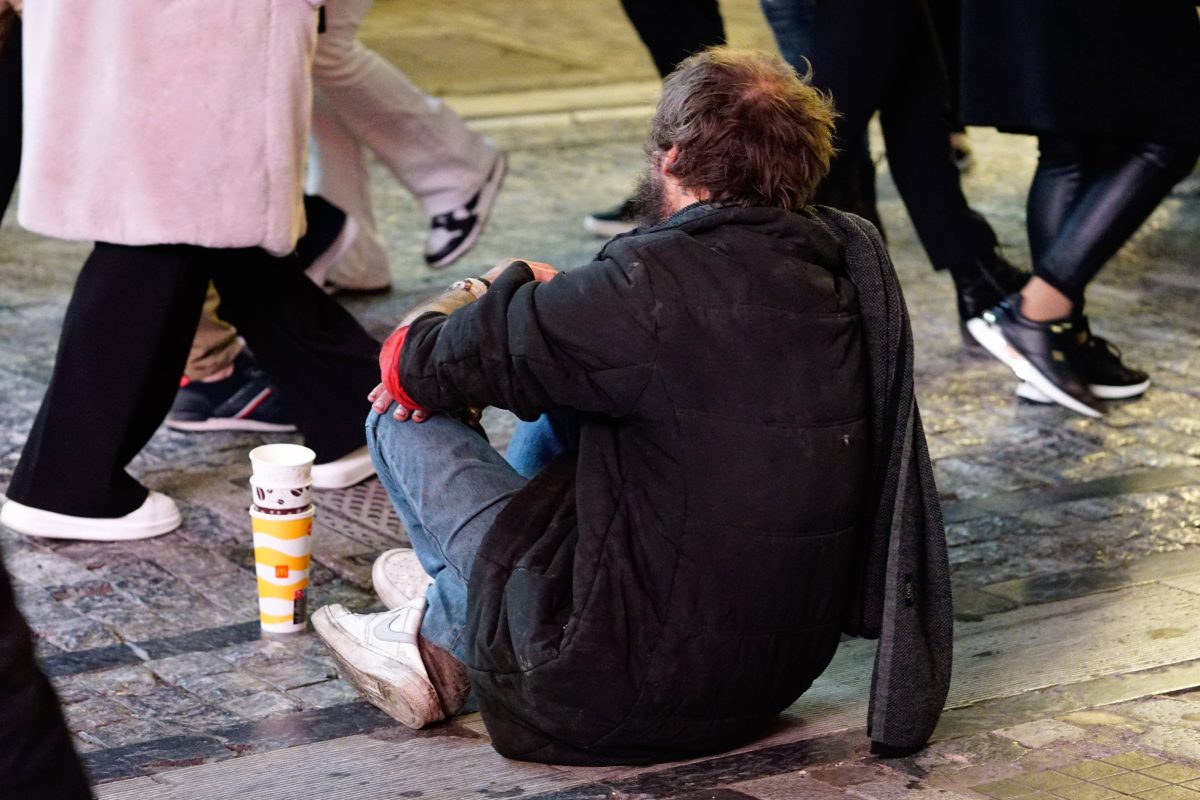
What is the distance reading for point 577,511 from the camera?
264 centimetres

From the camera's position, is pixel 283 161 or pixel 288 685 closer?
pixel 288 685

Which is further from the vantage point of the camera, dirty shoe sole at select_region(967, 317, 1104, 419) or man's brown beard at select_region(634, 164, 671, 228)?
dirty shoe sole at select_region(967, 317, 1104, 419)

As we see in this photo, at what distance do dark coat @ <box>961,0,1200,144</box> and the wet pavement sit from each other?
795 millimetres

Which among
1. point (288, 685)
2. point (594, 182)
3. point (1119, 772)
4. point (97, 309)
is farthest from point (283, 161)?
point (594, 182)

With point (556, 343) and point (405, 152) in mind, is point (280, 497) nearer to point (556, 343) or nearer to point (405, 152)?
point (556, 343)

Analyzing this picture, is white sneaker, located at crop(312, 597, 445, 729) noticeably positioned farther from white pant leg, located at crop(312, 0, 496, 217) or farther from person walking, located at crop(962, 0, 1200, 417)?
person walking, located at crop(962, 0, 1200, 417)

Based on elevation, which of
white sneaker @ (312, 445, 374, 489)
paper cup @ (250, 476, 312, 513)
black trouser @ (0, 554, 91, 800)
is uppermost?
black trouser @ (0, 554, 91, 800)

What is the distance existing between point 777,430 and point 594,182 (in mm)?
5012

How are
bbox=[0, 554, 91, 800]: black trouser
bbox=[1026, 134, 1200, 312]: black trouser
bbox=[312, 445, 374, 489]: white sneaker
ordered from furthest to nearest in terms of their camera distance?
bbox=[1026, 134, 1200, 312]: black trouser < bbox=[312, 445, 374, 489]: white sneaker < bbox=[0, 554, 91, 800]: black trouser

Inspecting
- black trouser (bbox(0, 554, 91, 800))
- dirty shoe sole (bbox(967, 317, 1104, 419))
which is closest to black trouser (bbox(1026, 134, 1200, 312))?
dirty shoe sole (bbox(967, 317, 1104, 419))

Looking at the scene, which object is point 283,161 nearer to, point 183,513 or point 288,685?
point 183,513

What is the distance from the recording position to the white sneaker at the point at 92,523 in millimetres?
3750

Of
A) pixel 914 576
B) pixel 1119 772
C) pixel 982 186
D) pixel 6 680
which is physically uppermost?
pixel 6 680

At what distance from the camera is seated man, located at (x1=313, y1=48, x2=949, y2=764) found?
2.53 metres
